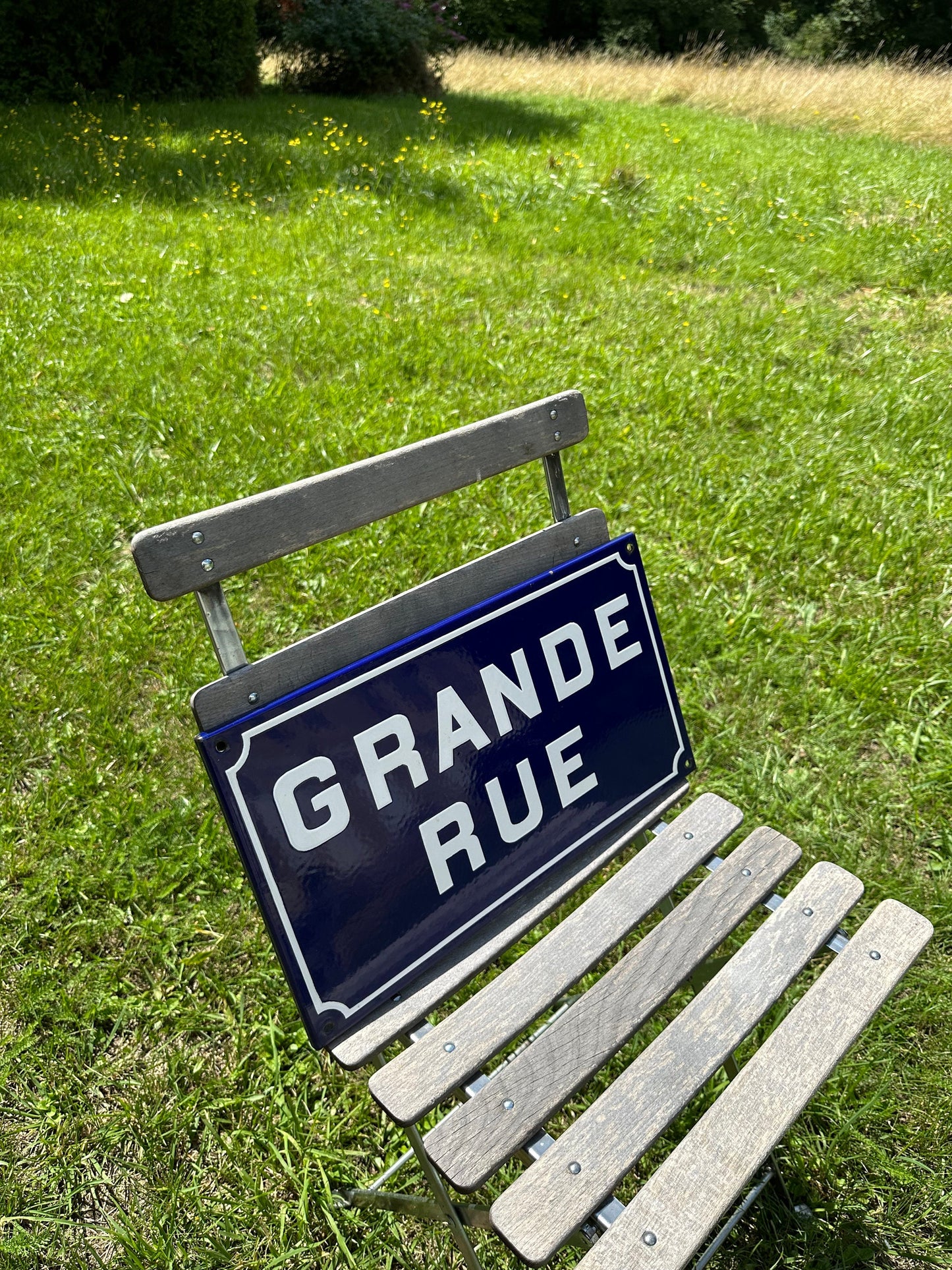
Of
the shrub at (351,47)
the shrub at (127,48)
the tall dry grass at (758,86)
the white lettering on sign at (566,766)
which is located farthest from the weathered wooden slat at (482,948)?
the shrub at (351,47)

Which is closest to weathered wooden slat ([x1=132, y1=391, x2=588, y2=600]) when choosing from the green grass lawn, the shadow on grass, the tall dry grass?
the green grass lawn

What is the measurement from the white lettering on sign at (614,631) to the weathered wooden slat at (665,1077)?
1.68 ft

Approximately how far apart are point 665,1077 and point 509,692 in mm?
633

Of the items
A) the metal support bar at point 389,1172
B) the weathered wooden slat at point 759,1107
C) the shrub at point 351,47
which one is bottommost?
the metal support bar at point 389,1172

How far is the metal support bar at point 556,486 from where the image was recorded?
68.7 inches

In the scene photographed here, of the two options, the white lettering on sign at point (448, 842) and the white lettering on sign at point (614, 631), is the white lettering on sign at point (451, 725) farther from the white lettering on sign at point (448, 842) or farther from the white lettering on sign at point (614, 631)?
the white lettering on sign at point (614, 631)

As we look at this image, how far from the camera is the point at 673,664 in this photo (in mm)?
2809

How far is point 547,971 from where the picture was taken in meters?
1.49

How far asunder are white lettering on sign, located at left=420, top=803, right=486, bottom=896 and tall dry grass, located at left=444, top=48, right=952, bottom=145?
35.2 ft

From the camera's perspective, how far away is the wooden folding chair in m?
1.25

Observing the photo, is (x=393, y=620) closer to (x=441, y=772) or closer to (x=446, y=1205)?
(x=441, y=772)

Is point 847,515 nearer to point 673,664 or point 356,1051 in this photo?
point 673,664

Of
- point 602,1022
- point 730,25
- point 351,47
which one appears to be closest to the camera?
point 602,1022

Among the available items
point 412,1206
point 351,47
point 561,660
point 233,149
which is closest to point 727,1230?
point 412,1206
